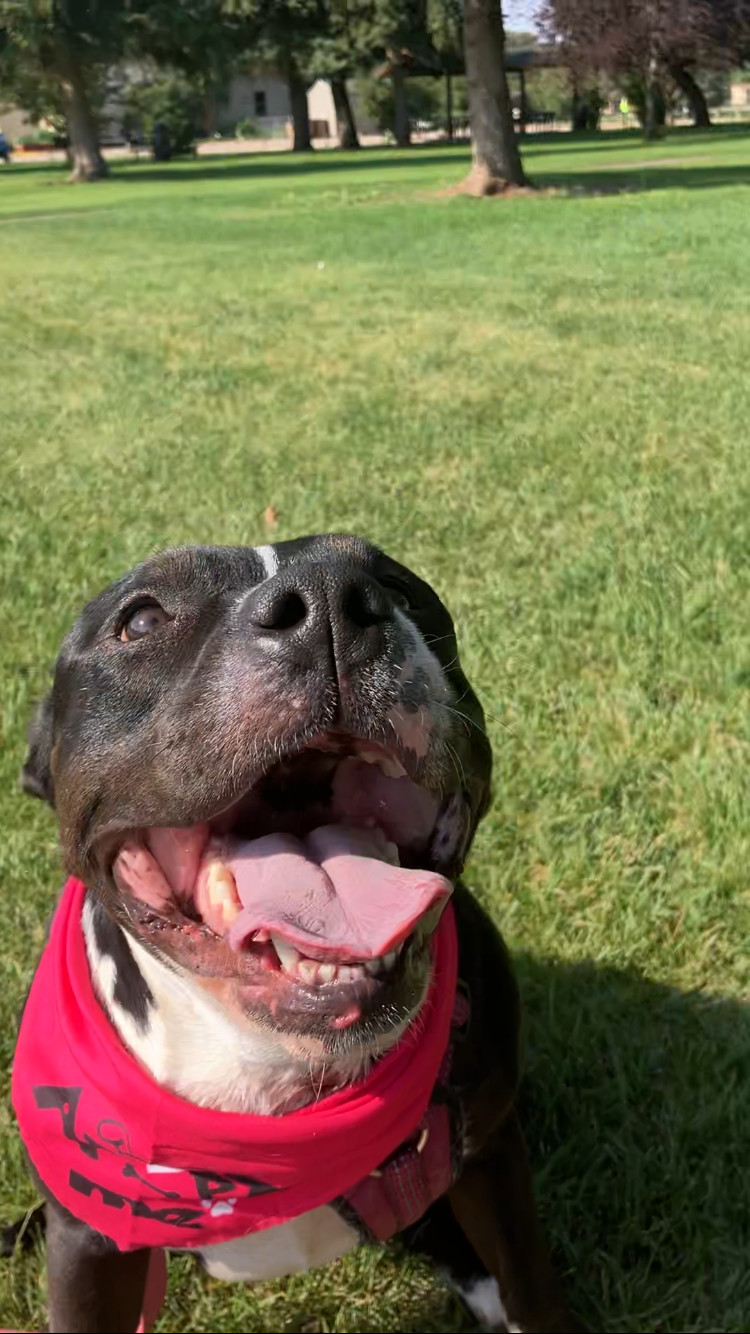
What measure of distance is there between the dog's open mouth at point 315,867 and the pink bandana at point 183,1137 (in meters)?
0.33

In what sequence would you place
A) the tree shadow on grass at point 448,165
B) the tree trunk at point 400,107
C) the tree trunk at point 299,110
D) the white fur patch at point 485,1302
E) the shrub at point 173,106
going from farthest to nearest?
the shrub at point 173,106, the tree trunk at point 299,110, the tree trunk at point 400,107, the tree shadow on grass at point 448,165, the white fur patch at point 485,1302

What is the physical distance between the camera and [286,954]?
65.6 inches

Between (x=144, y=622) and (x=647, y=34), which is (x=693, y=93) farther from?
(x=144, y=622)

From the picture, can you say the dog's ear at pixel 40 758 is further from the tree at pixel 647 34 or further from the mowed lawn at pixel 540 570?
the tree at pixel 647 34

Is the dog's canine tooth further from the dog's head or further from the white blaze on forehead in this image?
the white blaze on forehead

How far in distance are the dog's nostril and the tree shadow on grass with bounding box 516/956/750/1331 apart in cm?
160

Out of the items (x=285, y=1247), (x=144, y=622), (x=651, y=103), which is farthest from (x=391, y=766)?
(x=651, y=103)

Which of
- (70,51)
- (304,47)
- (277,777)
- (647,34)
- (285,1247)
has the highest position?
(304,47)

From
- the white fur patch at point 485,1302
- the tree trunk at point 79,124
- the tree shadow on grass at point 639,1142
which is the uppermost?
the tree trunk at point 79,124

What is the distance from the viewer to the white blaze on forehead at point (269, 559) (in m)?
1.85

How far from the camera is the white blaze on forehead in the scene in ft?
6.06

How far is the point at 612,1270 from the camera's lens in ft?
7.91

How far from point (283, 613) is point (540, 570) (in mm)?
3530

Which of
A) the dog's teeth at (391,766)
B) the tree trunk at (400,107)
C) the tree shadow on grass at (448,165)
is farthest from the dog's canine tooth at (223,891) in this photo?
the tree trunk at (400,107)
